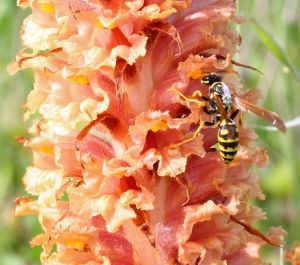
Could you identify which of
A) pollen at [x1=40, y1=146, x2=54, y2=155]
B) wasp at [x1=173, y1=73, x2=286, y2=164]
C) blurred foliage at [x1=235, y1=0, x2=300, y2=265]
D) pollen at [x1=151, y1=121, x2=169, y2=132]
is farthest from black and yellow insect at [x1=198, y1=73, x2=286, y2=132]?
blurred foliage at [x1=235, y1=0, x2=300, y2=265]

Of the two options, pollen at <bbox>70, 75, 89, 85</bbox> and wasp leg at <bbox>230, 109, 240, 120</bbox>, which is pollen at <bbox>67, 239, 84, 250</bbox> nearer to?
pollen at <bbox>70, 75, 89, 85</bbox>

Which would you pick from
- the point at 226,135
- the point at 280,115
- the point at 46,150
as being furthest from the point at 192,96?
the point at 280,115

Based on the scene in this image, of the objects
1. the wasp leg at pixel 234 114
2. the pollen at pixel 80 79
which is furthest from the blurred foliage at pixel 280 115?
the pollen at pixel 80 79

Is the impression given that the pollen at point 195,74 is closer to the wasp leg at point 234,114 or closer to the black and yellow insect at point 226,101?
the black and yellow insect at point 226,101

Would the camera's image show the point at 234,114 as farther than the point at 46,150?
Yes

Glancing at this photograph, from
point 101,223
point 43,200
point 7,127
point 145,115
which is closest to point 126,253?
point 101,223

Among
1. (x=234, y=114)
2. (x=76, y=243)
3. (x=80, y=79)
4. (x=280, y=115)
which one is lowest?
(x=280, y=115)

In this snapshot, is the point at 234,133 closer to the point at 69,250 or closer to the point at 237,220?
the point at 237,220

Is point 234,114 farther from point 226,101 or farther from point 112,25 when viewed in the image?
point 112,25
